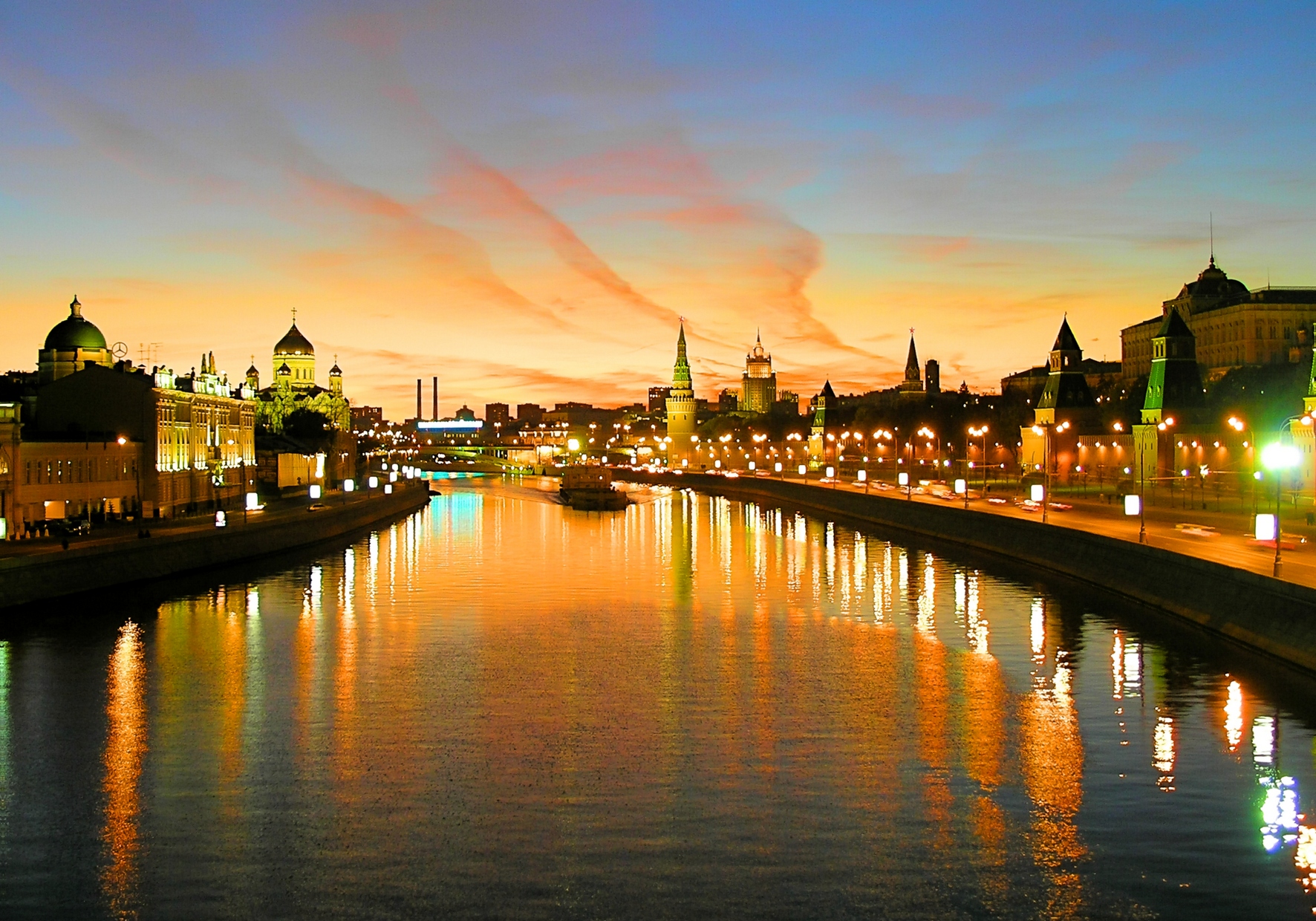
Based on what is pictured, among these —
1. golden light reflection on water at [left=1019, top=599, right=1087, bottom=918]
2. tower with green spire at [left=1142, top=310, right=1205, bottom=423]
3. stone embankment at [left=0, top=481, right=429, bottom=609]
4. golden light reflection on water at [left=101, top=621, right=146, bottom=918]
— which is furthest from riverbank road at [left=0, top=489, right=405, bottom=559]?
tower with green spire at [left=1142, top=310, right=1205, bottom=423]

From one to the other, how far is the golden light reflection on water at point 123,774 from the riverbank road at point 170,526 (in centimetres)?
1572

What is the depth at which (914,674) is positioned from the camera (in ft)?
111

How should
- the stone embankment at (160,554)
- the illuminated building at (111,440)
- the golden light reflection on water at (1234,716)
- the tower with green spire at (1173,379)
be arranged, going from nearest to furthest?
the golden light reflection on water at (1234,716)
the stone embankment at (160,554)
the illuminated building at (111,440)
the tower with green spire at (1173,379)

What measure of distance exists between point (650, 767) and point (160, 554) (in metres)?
38.5

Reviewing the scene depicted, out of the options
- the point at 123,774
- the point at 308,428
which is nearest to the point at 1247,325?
the point at 308,428

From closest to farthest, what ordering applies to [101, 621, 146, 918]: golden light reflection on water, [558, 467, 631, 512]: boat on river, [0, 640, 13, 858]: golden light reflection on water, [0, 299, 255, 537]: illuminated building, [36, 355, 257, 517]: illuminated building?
[101, 621, 146, 918]: golden light reflection on water < [0, 640, 13, 858]: golden light reflection on water < [0, 299, 255, 537]: illuminated building < [36, 355, 257, 517]: illuminated building < [558, 467, 631, 512]: boat on river

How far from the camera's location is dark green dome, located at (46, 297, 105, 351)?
100 meters

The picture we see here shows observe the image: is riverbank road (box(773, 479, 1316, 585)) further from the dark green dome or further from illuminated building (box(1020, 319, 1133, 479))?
the dark green dome

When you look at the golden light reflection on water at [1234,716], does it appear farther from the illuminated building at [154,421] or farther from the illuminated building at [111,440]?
the illuminated building at [154,421]

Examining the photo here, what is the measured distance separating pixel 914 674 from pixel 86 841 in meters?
20.6

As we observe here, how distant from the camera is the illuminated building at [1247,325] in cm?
15838

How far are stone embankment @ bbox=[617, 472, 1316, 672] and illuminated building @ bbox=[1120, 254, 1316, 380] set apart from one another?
3514 inches

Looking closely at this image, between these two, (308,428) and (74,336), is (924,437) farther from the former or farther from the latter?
(74,336)

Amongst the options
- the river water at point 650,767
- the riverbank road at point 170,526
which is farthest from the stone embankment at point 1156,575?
the riverbank road at point 170,526
